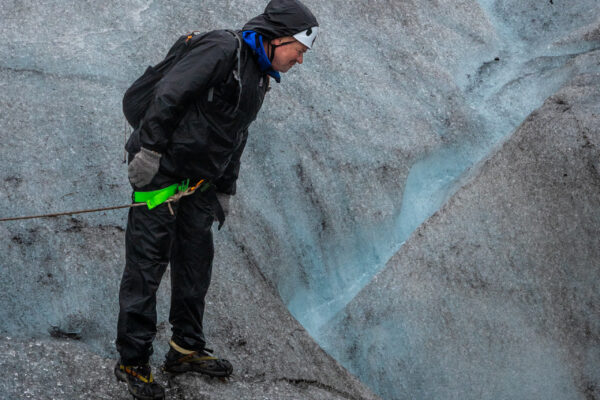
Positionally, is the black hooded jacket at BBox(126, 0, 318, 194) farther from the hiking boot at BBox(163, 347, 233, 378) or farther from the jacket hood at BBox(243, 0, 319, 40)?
the hiking boot at BBox(163, 347, 233, 378)

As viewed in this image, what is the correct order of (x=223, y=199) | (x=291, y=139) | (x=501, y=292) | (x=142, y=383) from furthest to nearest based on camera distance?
(x=291, y=139) → (x=501, y=292) → (x=223, y=199) → (x=142, y=383)

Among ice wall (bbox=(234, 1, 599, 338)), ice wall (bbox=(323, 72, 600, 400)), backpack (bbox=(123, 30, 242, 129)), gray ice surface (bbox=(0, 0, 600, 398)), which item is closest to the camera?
backpack (bbox=(123, 30, 242, 129))

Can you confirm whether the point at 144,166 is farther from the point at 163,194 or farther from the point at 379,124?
the point at 379,124

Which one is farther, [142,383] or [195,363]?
[195,363]

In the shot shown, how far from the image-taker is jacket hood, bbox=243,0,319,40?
11.4 ft

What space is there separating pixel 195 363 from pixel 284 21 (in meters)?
2.06

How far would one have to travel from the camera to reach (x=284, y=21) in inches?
137

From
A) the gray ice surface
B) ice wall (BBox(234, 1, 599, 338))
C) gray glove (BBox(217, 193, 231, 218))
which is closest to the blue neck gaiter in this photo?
gray glove (BBox(217, 193, 231, 218))

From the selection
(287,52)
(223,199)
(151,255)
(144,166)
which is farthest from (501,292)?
(144,166)

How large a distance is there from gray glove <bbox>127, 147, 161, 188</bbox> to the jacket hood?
837 mm

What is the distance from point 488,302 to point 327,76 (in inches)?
110

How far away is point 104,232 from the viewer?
16.0 ft

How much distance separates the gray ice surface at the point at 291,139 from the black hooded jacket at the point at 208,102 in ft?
4.72

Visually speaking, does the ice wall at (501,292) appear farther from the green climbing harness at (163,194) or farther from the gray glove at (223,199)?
the green climbing harness at (163,194)
